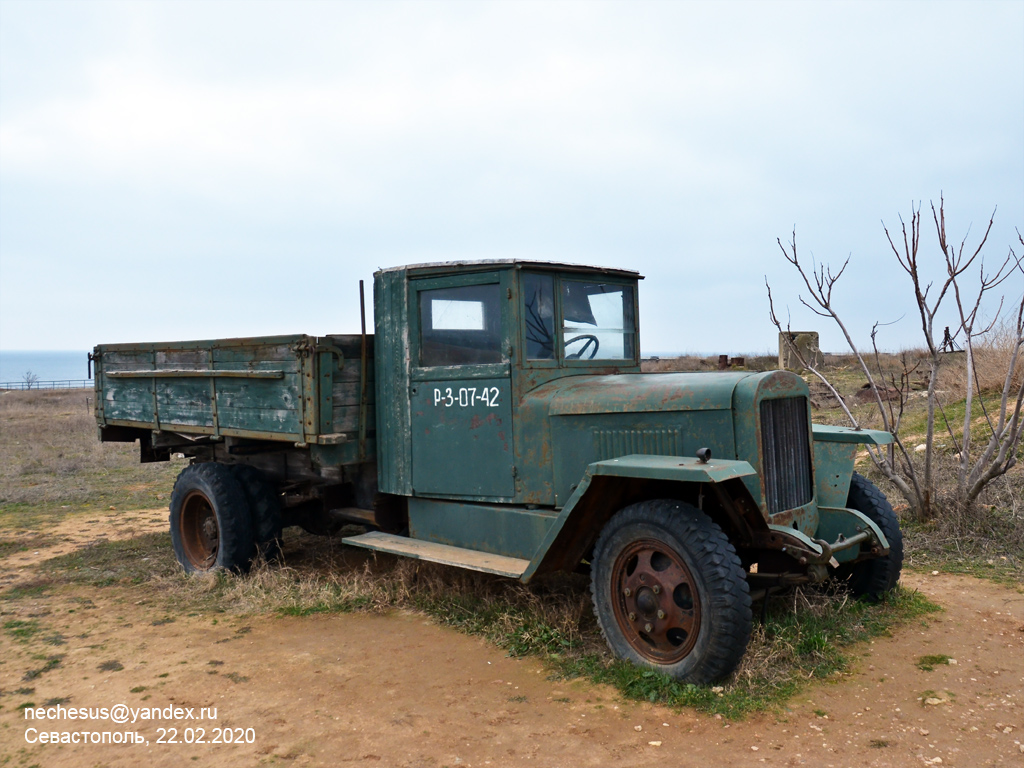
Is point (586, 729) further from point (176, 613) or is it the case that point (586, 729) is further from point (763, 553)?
point (176, 613)

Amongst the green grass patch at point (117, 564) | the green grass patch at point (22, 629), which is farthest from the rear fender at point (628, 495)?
the green grass patch at point (117, 564)

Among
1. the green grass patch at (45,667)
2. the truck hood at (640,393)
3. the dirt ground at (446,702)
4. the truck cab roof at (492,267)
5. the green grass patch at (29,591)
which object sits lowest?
the dirt ground at (446,702)

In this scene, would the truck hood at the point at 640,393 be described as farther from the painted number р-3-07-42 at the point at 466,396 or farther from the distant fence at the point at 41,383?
the distant fence at the point at 41,383

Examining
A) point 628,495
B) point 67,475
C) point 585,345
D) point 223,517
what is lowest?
point 67,475

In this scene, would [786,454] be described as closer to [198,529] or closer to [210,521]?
[210,521]

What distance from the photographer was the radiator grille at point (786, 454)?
4.29m

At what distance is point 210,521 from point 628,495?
3787 millimetres

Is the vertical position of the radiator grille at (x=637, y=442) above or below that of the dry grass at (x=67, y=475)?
above

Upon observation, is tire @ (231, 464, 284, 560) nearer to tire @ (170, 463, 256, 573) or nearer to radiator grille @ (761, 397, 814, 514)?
tire @ (170, 463, 256, 573)

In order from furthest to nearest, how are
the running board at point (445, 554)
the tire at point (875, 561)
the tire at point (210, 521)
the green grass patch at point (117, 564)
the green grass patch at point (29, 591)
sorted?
1. the green grass patch at point (117, 564)
2. the tire at point (210, 521)
3. the green grass patch at point (29, 591)
4. the tire at point (875, 561)
5. the running board at point (445, 554)

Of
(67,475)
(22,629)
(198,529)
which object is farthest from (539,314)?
(67,475)

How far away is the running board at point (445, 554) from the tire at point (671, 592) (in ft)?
2.05

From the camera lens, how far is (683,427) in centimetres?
427

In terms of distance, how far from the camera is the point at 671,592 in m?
3.94
